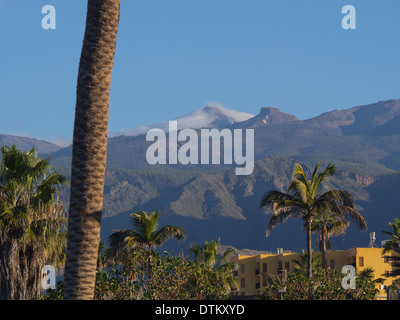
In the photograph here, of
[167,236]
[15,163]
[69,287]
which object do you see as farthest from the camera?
[167,236]

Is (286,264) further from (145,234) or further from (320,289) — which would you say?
(320,289)

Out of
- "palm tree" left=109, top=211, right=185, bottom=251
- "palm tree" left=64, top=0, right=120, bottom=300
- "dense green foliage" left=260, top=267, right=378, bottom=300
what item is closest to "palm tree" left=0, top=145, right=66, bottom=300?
"dense green foliage" left=260, top=267, right=378, bottom=300

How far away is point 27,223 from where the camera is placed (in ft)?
88.2

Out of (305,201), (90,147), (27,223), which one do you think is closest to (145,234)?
(305,201)

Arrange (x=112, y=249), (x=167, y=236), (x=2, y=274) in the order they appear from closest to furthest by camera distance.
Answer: (x=2, y=274)
(x=167, y=236)
(x=112, y=249)

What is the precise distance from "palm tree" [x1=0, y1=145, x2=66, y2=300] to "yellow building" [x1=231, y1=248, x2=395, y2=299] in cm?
8421

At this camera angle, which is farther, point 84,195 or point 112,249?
point 112,249

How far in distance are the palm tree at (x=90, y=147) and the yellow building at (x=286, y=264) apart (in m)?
97.4

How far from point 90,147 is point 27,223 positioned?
44.4 ft
